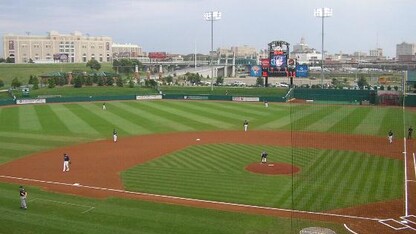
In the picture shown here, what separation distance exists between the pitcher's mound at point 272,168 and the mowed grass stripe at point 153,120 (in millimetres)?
15085

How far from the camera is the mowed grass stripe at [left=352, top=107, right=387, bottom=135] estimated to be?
37.9 metres

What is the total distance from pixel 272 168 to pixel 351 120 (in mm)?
23003

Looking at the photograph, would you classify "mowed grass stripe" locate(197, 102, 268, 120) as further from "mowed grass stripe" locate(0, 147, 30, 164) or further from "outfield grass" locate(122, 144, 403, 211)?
"mowed grass stripe" locate(0, 147, 30, 164)

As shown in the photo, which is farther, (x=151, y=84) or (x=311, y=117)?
(x=151, y=84)

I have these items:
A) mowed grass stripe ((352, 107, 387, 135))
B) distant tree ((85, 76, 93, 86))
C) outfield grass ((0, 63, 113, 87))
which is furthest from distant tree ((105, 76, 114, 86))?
mowed grass stripe ((352, 107, 387, 135))

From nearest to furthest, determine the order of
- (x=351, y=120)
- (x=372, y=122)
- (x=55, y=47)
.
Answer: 1. (x=372, y=122)
2. (x=351, y=120)
3. (x=55, y=47)

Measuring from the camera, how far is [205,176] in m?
22.8

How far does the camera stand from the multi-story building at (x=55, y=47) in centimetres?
16050

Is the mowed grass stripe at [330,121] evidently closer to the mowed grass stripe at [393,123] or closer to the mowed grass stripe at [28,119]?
the mowed grass stripe at [393,123]

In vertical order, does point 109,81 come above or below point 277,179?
above

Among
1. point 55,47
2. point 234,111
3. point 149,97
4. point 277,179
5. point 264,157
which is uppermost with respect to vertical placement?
point 55,47

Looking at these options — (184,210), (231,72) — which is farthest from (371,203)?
(231,72)

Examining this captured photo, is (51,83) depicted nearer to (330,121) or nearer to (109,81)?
(109,81)

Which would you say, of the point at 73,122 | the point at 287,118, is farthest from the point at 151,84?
the point at 287,118
